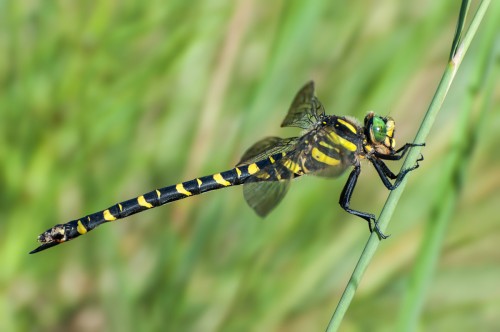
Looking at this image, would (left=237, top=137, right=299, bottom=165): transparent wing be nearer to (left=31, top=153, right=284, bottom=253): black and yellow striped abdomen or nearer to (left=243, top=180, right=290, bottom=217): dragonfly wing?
(left=31, top=153, right=284, bottom=253): black and yellow striped abdomen

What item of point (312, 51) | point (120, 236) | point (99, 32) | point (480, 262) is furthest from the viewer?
point (480, 262)

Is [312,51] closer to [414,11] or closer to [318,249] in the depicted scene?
→ [414,11]

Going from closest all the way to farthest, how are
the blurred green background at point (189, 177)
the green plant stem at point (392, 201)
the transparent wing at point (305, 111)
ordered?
the green plant stem at point (392, 201)
the transparent wing at point (305, 111)
the blurred green background at point (189, 177)

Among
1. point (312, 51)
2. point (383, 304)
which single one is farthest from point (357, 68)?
point (383, 304)

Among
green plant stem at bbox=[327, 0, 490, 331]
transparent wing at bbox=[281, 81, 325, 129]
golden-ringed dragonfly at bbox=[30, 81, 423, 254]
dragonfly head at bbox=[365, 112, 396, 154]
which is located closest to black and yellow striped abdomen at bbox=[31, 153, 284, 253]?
golden-ringed dragonfly at bbox=[30, 81, 423, 254]

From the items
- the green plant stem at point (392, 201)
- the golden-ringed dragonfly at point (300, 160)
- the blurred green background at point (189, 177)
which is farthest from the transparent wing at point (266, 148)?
the green plant stem at point (392, 201)

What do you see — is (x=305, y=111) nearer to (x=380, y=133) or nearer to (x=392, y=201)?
(x=380, y=133)

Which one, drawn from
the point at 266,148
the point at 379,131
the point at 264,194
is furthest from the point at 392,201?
the point at 266,148

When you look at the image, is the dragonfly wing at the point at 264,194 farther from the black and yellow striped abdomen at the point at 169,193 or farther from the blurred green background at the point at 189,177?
the blurred green background at the point at 189,177
